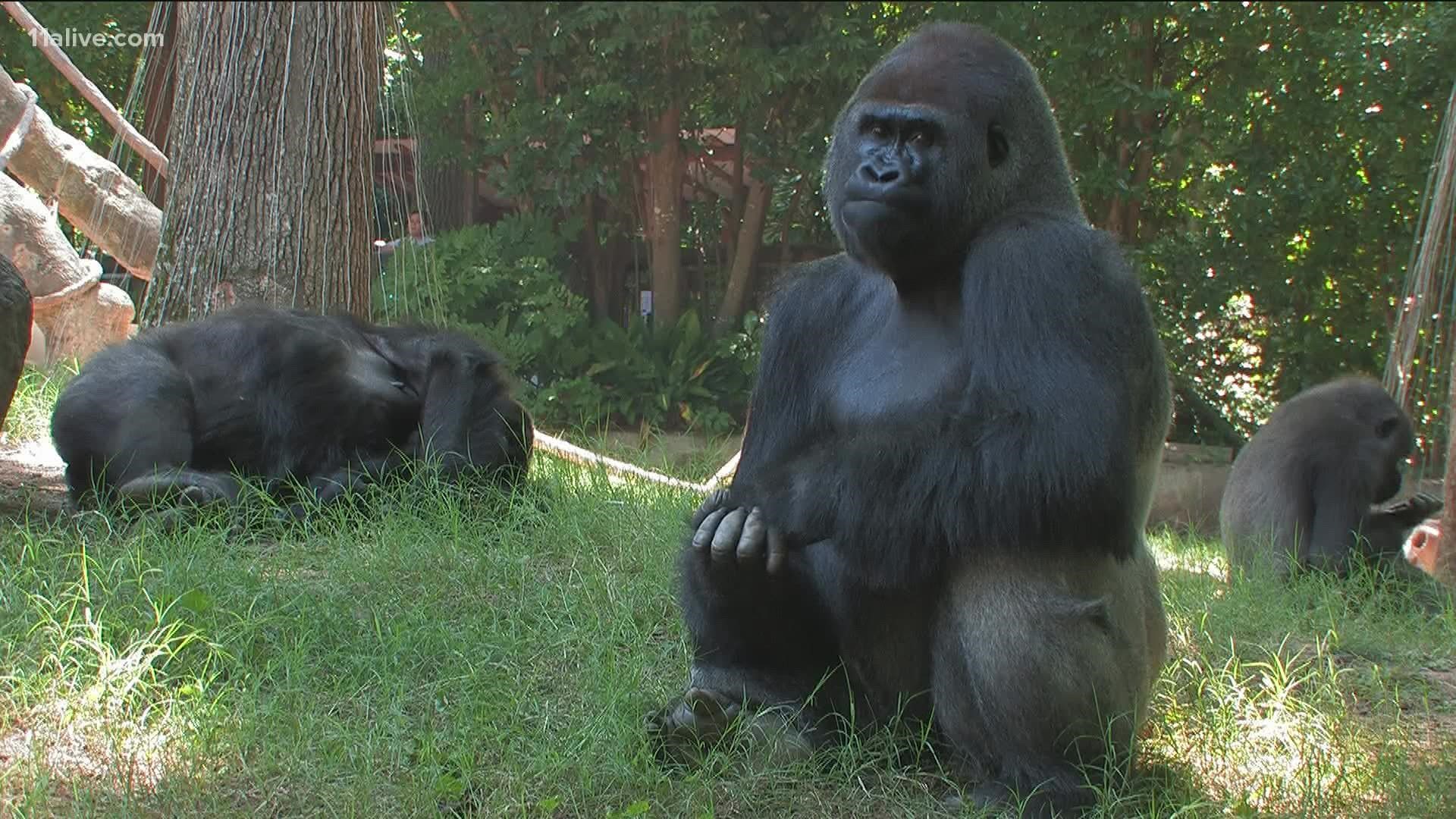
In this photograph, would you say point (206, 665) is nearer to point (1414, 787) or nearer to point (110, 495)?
point (110, 495)

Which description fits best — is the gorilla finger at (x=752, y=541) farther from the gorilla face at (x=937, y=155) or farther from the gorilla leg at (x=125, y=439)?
the gorilla leg at (x=125, y=439)

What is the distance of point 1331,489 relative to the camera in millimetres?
5914

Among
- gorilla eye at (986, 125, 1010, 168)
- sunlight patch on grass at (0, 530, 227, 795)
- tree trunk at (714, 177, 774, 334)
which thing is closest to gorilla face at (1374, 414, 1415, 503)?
gorilla eye at (986, 125, 1010, 168)

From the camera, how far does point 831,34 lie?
377 inches

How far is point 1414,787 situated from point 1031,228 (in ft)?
4.35

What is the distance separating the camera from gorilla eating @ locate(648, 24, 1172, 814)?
2518mm

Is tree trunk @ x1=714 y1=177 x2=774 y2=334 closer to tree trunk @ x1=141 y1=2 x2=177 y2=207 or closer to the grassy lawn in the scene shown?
tree trunk @ x1=141 y1=2 x2=177 y2=207

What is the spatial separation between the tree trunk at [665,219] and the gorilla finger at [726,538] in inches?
337

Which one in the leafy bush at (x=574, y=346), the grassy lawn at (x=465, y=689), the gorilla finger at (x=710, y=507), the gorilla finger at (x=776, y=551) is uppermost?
the gorilla finger at (x=710, y=507)

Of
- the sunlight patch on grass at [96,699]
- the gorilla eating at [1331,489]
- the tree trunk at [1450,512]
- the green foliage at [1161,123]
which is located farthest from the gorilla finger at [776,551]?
the green foliage at [1161,123]

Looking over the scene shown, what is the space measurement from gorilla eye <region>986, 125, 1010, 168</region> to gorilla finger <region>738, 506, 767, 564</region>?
87 centimetres

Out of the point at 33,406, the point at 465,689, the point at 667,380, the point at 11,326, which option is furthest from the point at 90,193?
the point at 465,689

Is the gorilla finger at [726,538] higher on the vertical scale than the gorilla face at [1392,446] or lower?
higher

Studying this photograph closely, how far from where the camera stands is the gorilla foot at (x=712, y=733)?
2723mm
